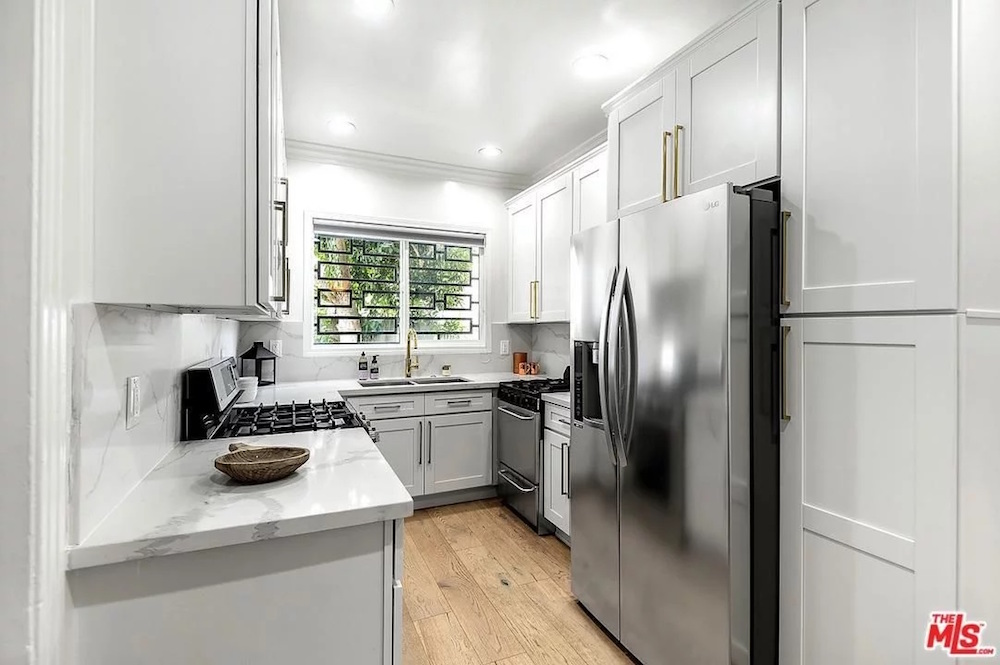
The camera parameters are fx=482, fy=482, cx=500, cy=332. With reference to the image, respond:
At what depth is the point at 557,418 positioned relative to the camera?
2918 mm

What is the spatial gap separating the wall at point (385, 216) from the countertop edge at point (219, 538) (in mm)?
2768

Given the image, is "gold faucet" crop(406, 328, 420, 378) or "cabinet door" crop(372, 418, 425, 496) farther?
"gold faucet" crop(406, 328, 420, 378)

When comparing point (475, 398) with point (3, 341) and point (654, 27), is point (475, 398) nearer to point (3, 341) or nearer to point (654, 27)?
point (654, 27)

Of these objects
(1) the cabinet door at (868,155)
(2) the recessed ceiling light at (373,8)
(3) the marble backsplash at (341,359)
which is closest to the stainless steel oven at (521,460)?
(3) the marble backsplash at (341,359)

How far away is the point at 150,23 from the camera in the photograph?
1.04 meters

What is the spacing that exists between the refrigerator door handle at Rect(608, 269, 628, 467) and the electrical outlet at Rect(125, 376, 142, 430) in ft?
5.12

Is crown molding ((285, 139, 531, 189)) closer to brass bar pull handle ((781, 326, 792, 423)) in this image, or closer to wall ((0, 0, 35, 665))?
wall ((0, 0, 35, 665))

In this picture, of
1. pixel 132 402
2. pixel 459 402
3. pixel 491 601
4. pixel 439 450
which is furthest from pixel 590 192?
pixel 132 402

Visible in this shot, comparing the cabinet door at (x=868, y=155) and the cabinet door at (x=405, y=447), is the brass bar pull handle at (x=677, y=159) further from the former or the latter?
the cabinet door at (x=405, y=447)

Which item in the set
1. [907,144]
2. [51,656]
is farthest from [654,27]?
[51,656]

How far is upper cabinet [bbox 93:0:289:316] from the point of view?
102cm

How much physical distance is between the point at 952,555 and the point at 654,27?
2210 mm

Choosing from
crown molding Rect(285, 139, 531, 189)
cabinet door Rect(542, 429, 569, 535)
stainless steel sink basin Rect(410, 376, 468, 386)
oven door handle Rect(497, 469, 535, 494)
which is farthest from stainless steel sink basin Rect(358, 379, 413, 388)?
crown molding Rect(285, 139, 531, 189)

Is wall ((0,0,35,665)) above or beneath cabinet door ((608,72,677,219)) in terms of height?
beneath
